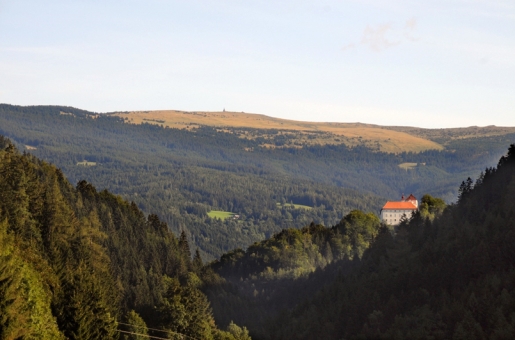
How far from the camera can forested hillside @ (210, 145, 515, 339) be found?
8038 cm

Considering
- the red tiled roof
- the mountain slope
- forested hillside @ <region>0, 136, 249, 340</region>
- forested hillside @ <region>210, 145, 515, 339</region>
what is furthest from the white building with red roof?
forested hillside @ <region>0, 136, 249, 340</region>

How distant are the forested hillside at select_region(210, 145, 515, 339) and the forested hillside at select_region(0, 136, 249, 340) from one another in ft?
34.5

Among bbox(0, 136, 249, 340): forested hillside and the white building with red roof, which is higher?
bbox(0, 136, 249, 340): forested hillside

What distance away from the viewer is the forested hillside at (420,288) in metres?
80.4

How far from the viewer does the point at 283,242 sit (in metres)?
152

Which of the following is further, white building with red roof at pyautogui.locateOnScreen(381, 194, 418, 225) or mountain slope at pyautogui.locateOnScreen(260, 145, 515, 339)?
white building with red roof at pyautogui.locateOnScreen(381, 194, 418, 225)

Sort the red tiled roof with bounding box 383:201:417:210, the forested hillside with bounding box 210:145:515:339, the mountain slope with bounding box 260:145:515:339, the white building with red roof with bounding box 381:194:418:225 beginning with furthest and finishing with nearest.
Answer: the red tiled roof with bounding box 383:201:417:210
the white building with red roof with bounding box 381:194:418:225
the forested hillside with bounding box 210:145:515:339
the mountain slope with bounding box 260:145:515:339

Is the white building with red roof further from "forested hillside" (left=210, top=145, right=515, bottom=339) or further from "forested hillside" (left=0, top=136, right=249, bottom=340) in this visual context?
"forested hillside" (left=0, top=136, right=249, bottom=340)

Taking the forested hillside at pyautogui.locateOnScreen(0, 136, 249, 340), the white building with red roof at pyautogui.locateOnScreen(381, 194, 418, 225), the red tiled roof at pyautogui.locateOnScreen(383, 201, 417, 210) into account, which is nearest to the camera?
the forested hillside at pyautogui.locateOnScreen(0, 136, 249, 340)

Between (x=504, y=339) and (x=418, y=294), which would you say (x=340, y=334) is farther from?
(x=504, y=339)

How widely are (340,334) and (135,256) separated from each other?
2741 cm

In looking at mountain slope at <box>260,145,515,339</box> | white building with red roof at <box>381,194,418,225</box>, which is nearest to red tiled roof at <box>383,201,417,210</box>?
white building with red roof at <box>381,194,418,225</box>

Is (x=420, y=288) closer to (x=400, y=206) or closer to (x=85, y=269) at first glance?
(x=85, y=269)

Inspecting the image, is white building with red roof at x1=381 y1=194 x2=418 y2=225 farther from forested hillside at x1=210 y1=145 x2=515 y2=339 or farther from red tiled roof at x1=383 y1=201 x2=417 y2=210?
forested hillside at x1=210 y1=145 x2=515 y2=339
